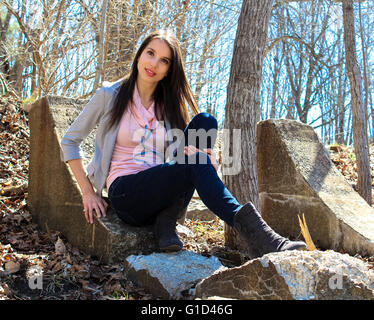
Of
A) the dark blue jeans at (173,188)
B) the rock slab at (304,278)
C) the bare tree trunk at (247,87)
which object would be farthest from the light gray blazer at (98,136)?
the rock slab at (304,278)

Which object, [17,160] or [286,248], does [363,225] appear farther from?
[17,160]

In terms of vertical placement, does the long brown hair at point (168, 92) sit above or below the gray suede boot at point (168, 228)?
above

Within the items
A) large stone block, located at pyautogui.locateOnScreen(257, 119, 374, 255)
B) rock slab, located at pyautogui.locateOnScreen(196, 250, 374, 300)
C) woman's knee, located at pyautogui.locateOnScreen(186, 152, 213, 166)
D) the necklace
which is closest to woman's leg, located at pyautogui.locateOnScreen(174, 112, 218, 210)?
woman's knee, located at pyautogui.locateOnScreen(186, 152, 213, 166)

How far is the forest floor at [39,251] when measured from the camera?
2.34 meters

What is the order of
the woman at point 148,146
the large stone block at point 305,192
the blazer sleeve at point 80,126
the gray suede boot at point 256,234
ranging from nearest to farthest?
the gray suede boot at point 256,234
the woman at point 148,146
the blazer sleeve at point 80,126
the large stone block at point 305,192

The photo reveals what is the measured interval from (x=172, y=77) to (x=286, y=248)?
62.6 inches

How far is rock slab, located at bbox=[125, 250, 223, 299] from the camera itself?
224 centimetres

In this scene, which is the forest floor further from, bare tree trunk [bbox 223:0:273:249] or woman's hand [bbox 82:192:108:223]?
bare tree trunk [bbox 223:0:273:249]

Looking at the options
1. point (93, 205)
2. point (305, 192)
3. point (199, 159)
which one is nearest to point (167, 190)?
point (199, 159)

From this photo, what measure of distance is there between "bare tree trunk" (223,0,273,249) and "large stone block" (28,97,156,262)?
909 millimetres

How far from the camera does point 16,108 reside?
15.8 feet

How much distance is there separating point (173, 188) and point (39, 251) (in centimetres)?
124

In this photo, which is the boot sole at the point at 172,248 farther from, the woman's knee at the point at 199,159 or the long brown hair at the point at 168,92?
the long brown hair at the point at 168,92
